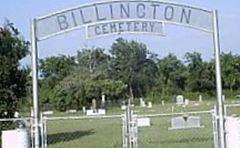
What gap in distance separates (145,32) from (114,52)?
9306cm

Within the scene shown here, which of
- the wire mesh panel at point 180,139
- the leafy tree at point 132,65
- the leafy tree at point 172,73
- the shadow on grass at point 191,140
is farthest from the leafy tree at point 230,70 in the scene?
the shadow on grass at point 191,140

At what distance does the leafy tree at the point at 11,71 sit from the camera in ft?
91.0

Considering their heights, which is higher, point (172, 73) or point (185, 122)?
point (172, 73)

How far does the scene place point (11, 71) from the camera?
28.5 meters

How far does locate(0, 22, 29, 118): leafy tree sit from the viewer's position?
91.0 ft

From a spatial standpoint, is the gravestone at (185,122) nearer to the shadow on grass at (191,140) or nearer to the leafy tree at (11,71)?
the shadow on grass at (191,140)

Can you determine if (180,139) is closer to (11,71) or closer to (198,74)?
(11,71)

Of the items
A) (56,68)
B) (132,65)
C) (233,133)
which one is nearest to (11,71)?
(233,133)

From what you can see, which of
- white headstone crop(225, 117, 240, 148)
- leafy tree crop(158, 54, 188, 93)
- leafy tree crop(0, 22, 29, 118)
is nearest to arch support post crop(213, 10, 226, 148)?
white headstone crop(225, 117, 240, 148)

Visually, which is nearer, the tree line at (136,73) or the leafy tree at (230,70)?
the tree line at (136,73)

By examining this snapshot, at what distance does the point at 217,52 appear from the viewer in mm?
13477

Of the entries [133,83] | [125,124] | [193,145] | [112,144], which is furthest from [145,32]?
[133,83]

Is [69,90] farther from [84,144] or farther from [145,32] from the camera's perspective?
[145,32]

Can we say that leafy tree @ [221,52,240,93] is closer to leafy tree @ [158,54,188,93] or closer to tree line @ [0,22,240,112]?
tree line @ [0,22,240,112]
